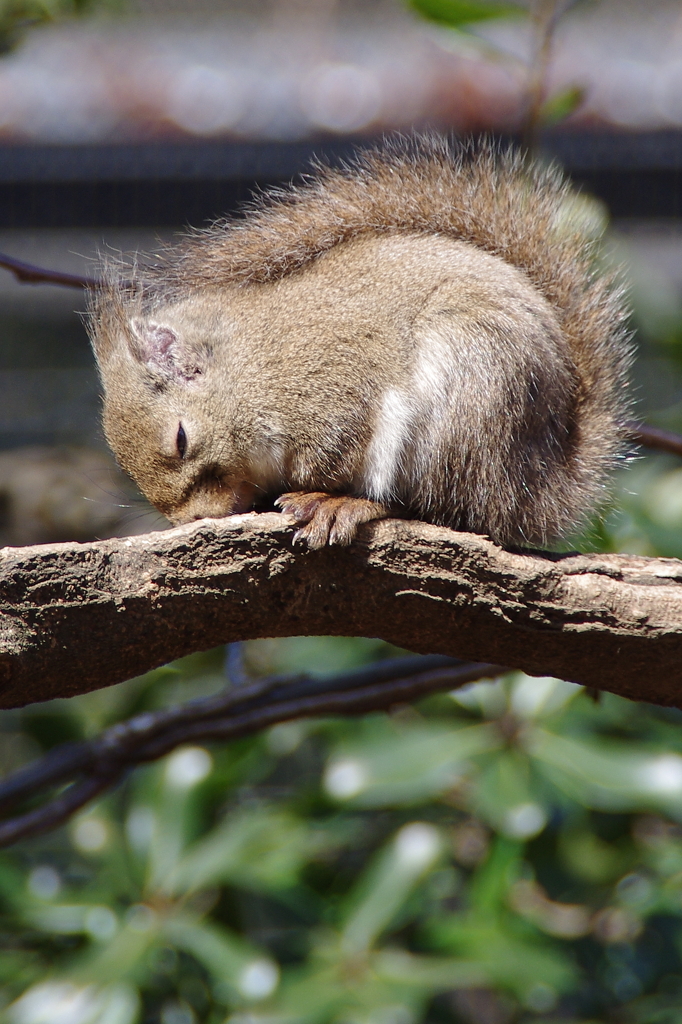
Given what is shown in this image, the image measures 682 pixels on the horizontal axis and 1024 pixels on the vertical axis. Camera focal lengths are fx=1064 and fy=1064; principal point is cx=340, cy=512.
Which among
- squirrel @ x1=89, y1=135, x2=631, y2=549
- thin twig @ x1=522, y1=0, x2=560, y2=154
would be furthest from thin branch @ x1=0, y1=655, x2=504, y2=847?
thin twig @ x1=522, y1=0, x2=560, y2=154

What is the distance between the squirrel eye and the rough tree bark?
1.69 feet

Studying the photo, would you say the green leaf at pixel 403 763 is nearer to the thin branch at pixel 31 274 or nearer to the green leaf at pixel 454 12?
the thin branch at pixel 31 274

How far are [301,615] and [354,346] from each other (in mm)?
546

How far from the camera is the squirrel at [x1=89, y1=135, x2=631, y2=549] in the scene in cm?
164

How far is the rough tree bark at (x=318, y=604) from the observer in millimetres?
1238

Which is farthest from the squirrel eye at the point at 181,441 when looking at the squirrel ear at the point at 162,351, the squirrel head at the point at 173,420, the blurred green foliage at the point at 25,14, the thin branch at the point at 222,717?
the blurred green foliage at the point at 25,14

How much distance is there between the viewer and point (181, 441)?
6.05ft

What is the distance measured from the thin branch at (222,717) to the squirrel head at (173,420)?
1.10 feet

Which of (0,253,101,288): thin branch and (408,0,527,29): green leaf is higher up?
(408,0,527,29): green leaf

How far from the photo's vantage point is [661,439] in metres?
1.93

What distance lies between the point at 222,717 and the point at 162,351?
2.16 ft

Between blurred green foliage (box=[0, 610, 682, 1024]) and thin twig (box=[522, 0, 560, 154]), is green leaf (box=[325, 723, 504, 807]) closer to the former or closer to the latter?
blurred green foliage (box=[0, 610, 682, 1024])

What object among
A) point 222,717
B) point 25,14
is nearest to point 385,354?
point 222,717

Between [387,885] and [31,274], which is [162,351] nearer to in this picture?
[31,274]
